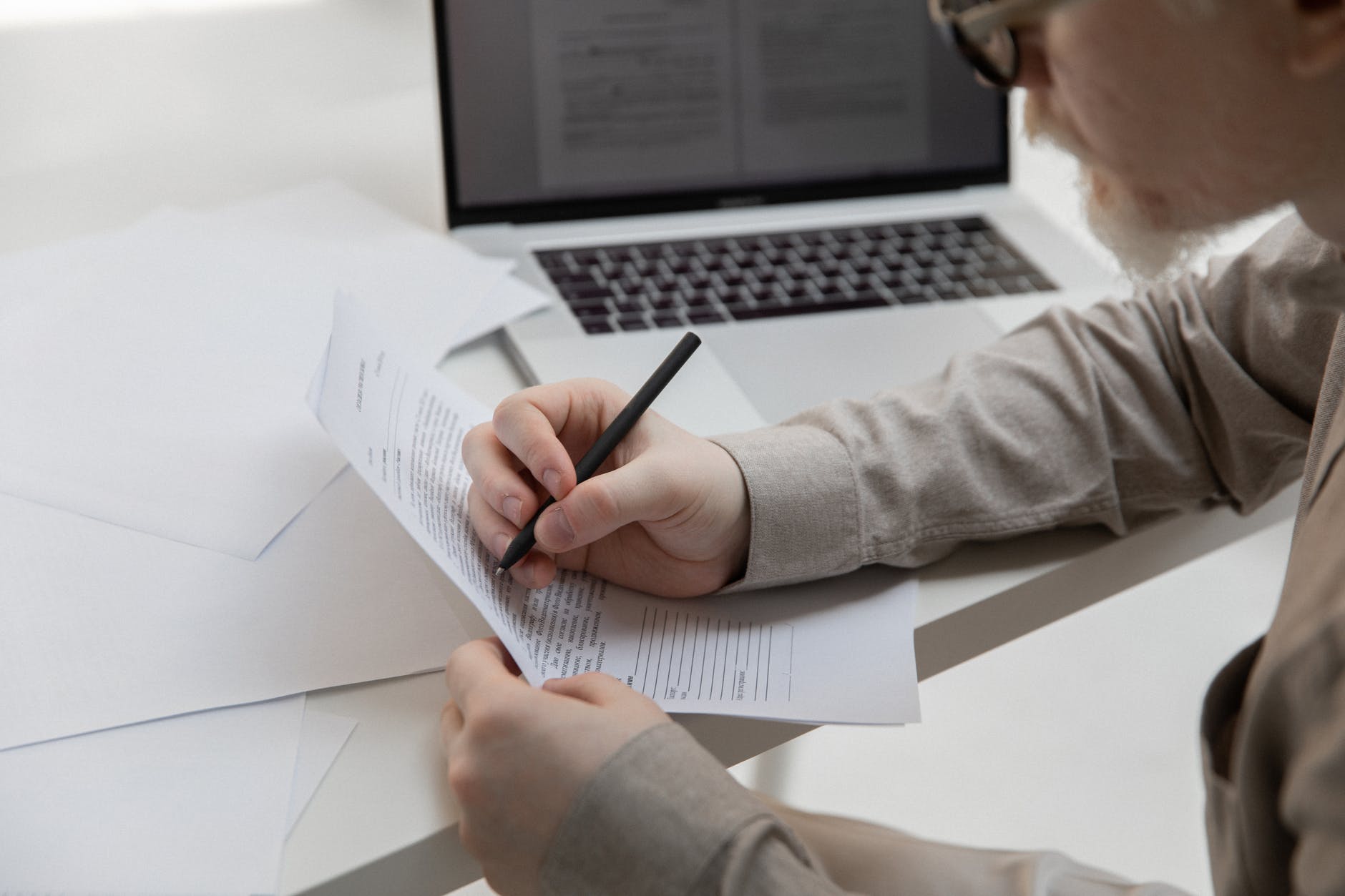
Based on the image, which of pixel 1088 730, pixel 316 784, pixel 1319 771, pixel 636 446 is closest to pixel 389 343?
pixel 636 446

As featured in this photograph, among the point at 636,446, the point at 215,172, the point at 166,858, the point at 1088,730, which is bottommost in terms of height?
the point at 1088,730

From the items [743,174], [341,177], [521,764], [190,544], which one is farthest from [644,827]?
[341,177]

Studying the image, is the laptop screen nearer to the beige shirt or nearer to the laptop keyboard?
the laptop keyboard

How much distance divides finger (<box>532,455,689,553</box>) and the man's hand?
9 centimetres

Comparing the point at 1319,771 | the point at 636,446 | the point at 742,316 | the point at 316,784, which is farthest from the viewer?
the point at 742,316

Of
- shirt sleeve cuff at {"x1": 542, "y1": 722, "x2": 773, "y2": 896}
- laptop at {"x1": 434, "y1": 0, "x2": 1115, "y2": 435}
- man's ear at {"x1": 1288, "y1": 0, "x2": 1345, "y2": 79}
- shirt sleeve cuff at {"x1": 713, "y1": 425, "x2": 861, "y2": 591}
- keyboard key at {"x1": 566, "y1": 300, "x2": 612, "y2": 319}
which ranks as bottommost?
shirt sleeve cuff at {"x1": 542, "y1": 722, "x2": 773, "y2": 896}

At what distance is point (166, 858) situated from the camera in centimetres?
52

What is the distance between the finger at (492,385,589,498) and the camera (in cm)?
66

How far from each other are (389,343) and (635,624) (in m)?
0.23

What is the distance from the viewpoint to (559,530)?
2.08 feet

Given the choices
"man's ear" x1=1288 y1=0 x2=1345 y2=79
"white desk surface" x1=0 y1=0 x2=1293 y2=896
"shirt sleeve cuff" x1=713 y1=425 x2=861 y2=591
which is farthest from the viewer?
"shirt sleeve cuff" x1=713 y1=425 x2=861 y2=591

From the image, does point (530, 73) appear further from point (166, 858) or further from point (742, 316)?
point (166, 858)

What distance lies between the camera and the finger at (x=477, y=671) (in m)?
0.57

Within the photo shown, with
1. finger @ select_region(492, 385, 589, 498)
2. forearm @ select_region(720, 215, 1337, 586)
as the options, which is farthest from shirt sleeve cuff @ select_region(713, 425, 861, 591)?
finger @ select_region(492, 385, 589, 498)
